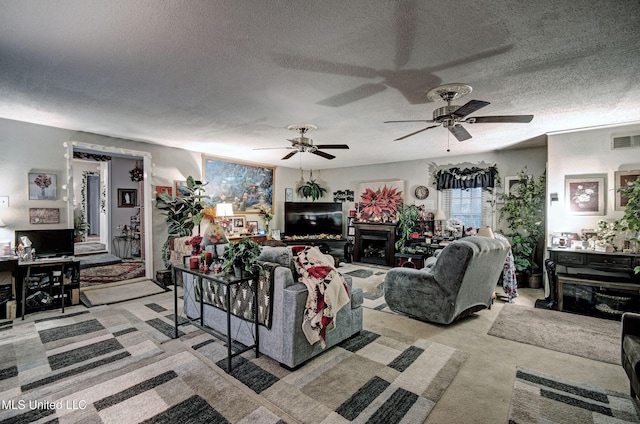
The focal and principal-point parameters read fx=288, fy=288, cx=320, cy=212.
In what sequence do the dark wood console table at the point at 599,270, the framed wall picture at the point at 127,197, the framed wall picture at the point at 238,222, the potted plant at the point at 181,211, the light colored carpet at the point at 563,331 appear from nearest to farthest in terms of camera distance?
1. the light colored carpet at the point at 563,331
2. the dark wood console table at the point at 599,270
3. the potted plant at the point at 181,211
4. the framed wall picture at the point at 238,222
5. the framed wall picture at the point at 127,197

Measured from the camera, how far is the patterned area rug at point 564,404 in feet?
6.23

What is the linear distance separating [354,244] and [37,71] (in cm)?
626

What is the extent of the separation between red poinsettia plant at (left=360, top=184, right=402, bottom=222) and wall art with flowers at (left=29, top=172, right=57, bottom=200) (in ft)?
20.0

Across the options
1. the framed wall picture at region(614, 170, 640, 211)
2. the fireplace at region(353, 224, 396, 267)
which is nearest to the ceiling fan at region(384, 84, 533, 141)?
the framed wall picture at region(614, 170, 640, 211)

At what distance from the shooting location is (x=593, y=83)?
2672 mm

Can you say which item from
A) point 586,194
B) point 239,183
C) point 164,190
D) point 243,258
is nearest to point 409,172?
point 586,194

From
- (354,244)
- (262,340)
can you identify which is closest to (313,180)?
(354,244)

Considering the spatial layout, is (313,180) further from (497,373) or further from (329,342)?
(497,373)

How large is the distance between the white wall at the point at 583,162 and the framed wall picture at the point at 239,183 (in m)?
5.92

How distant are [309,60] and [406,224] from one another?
4971mm

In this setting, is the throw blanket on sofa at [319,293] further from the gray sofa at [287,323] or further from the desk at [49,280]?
the desk at [49,280]

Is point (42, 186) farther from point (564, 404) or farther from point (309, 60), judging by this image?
point (564, 404)

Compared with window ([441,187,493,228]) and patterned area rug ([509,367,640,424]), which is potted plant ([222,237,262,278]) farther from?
window ([441,187,493,228])

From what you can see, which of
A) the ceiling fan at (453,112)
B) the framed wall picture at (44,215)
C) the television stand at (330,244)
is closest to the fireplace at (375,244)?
the television stand at (330,244)
